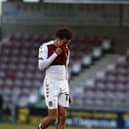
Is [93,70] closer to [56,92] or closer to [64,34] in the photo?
[56,92]

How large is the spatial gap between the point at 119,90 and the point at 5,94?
4263 mm

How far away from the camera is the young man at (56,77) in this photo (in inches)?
473

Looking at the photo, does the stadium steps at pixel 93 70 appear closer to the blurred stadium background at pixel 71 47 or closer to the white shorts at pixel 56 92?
the blurred stadium background at pixel 71 47

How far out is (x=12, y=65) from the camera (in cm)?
3011

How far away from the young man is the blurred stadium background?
12.4 metres

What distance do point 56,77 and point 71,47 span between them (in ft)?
58.8

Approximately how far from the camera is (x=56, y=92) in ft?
39.9

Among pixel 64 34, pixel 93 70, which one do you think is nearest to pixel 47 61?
pixel 64 34

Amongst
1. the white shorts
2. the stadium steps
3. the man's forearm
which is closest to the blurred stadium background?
the stadium steps

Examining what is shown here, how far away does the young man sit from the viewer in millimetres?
12008

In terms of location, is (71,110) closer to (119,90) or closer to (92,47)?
(119,90)

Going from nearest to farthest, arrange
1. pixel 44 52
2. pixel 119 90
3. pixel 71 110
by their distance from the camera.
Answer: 1. pixel 44 52
2. pixel 71 110
3. pixel 119 90

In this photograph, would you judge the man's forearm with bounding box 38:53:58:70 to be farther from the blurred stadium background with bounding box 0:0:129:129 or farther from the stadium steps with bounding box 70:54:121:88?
the stadium steps with bounding box 70:54:121:88

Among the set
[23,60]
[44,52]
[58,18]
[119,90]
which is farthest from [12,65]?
[44,52]
